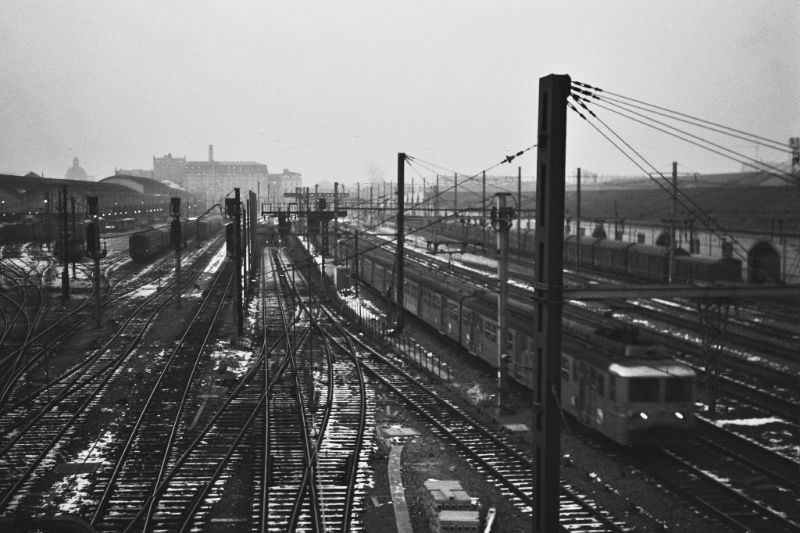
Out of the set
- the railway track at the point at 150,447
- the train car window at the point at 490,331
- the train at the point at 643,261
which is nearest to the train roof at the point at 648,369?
the train car window at the point at 490,331

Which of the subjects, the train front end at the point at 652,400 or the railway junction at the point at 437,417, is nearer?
the railway junction at the point at 437,417

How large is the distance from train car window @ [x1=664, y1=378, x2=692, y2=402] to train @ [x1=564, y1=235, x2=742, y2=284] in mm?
19641

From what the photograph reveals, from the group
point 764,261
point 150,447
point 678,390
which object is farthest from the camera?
point 764,261

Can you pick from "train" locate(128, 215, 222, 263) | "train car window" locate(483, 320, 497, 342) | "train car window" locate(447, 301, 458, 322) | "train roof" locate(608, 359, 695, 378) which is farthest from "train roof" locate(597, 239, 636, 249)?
"train roof" locate(608, 359, 695, 378)

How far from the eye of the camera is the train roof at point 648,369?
1445cm

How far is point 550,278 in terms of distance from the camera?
9.47 meters

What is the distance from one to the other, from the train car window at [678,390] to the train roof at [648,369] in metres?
0.10

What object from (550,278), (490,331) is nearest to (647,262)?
(490,331)

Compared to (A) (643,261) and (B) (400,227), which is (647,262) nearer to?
(A) (643,261)

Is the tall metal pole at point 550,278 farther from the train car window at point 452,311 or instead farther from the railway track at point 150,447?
the train car window at point 452,311

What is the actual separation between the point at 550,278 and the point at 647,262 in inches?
1357

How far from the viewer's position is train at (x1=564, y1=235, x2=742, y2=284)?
35.4 metres

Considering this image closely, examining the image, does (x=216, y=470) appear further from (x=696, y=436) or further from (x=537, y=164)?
(x=696, y=436)

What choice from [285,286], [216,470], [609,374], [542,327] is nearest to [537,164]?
[542,327]
